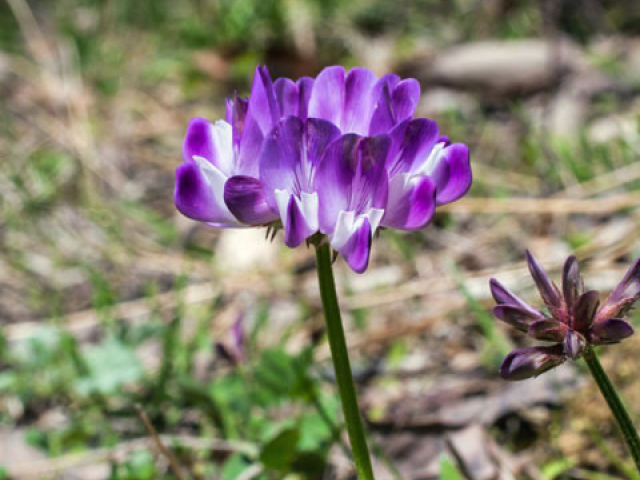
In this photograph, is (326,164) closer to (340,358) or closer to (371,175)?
(371,175)

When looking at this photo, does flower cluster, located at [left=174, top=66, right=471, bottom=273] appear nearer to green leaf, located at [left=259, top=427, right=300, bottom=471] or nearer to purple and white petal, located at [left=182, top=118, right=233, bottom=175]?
purple and white petal, located at [left=182, top=118, right=233, bottom=175]

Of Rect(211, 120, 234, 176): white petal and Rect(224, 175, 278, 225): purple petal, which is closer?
Rect(224, 175, 278, 225): purple petal

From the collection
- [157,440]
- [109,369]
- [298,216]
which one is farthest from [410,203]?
[109,369]

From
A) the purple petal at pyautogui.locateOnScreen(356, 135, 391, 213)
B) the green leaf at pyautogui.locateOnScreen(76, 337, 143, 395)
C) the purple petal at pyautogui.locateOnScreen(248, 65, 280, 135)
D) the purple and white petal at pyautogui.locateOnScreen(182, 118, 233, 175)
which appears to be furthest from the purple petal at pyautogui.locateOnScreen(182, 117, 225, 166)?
the green leaf at pyautogui.locateOnScreen(76, 337, 143, 395)

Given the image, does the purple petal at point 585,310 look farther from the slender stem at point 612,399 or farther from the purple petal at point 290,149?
the purple petal at point 290,149

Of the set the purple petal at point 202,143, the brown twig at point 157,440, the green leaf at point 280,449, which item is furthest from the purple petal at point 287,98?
the green leaf at point 280,449

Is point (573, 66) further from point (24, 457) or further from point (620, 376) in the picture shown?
point (24, 457)
